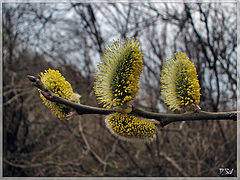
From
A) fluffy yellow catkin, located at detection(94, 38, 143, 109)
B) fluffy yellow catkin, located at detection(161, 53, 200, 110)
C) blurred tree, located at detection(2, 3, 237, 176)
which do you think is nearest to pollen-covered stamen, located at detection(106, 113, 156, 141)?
fluffy yellow catkin, located at detection(94, 38, 143, 109)

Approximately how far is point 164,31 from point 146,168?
1.99m

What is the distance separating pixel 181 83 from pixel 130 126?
246 millimetres

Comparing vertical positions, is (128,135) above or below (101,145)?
above

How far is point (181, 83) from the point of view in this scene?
747mm

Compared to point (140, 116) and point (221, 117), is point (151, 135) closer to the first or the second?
point (140, 116)

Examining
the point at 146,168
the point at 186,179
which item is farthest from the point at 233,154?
the point at 146,168

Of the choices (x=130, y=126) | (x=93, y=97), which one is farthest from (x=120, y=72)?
(x=93, y=97)

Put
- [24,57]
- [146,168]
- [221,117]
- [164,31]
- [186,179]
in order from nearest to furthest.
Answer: [221,117], [186,179], [146,168], [164,31], [24,57]

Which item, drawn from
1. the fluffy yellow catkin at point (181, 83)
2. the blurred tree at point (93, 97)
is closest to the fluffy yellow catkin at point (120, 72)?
the fluffy yellow catkin at point (181, 83)

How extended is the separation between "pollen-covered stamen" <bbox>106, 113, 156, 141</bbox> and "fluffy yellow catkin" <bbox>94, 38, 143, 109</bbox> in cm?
4

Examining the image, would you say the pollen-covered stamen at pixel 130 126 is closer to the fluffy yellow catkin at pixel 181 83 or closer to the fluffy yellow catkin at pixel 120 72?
the fluffy yellow catkin at pixel 120 72

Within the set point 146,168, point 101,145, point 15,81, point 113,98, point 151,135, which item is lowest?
point 146,168

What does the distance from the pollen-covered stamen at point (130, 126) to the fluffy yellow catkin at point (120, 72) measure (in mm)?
42

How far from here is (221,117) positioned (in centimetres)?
65
